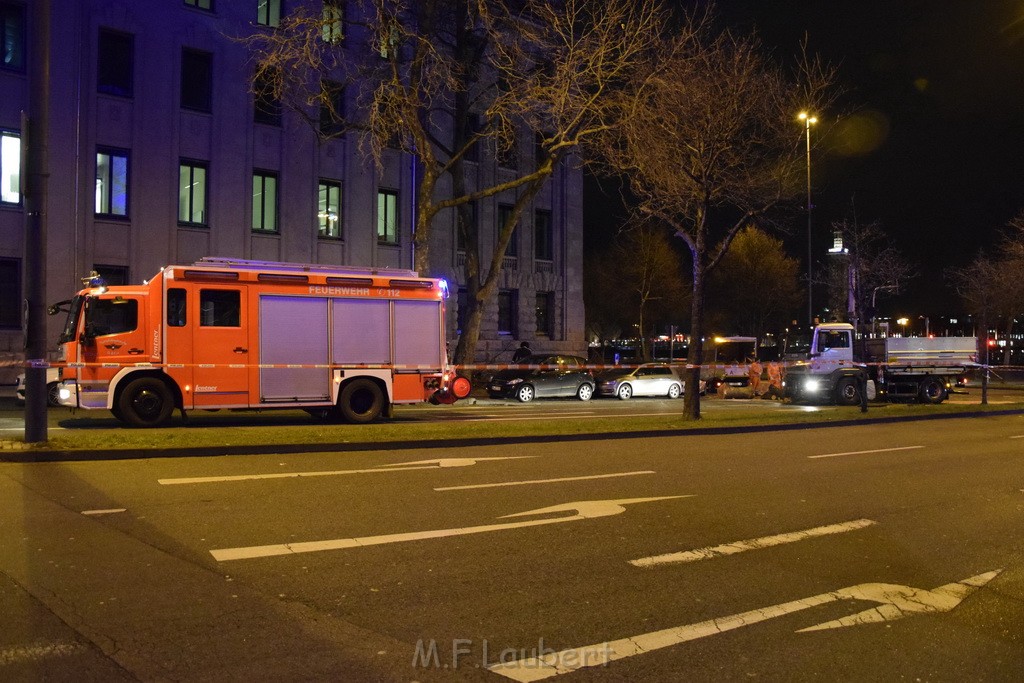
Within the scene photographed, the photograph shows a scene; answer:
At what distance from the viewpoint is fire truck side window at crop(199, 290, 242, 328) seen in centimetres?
1741

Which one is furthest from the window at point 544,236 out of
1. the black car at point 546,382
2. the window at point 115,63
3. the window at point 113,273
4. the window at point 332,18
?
the window at point 115,63

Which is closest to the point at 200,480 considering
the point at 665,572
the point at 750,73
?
the point at 665,572

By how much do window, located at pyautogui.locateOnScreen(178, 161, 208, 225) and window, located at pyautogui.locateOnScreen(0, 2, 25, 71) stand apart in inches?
220

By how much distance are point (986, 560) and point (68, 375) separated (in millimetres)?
15321

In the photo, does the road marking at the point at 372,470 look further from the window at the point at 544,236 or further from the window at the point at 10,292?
the window at the point at 544,236

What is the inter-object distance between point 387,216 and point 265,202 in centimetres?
511

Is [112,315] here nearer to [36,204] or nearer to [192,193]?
[36,204]

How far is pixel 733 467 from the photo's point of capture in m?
12.5

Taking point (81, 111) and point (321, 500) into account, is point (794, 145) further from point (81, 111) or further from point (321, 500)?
point (81, 111)

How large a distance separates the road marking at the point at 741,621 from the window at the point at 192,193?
28.4 meters

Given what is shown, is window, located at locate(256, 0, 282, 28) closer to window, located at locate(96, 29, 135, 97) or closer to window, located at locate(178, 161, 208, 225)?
window, located at locate(96, 29, 135, 97)

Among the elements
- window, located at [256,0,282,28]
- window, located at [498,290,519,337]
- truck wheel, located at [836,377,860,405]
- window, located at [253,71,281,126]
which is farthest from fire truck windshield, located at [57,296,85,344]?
window, located at [498,290,519,337]

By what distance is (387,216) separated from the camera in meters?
35.7

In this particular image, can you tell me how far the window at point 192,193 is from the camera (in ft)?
101
